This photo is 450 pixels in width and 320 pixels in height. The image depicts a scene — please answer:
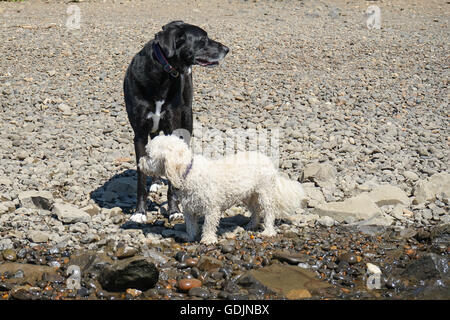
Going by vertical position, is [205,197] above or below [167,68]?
below

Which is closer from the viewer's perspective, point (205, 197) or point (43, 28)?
point (205, 197)

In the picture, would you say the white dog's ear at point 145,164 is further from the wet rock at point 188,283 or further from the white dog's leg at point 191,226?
the wet rock at point 188,283

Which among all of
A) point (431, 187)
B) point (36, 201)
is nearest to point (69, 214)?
point (36, 201)

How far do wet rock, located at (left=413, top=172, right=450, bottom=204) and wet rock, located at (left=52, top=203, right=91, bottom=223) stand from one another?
4.08 meters

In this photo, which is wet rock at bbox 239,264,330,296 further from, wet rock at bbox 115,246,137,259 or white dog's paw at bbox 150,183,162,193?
white dog's paw at bbox 150,183,162,193

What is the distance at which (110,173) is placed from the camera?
781 cm

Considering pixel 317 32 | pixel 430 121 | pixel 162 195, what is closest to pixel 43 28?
pixel 317 32

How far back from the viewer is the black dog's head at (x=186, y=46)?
19.7ft

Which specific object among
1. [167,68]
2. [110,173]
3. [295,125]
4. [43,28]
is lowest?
[110,173]

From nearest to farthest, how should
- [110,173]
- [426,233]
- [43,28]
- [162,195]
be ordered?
[426,233], [162,195], [110,173], [43,28]

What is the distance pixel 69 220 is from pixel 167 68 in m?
2.06

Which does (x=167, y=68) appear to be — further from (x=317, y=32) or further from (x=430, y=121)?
(x=317, y=32)

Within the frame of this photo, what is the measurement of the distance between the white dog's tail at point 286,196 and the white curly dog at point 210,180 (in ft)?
0.05

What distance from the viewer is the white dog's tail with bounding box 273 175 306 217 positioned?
604 centimetres
